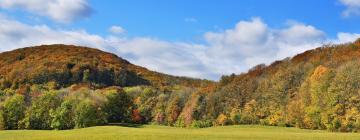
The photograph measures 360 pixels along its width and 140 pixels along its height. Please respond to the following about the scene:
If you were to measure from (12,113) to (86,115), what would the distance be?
14.1 m

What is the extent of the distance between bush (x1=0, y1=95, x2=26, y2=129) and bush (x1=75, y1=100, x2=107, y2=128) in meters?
11.7

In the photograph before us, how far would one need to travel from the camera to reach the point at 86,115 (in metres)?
96.4

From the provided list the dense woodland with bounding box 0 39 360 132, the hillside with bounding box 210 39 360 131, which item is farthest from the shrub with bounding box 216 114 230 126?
the hillside with bounding box 210 39 360 131

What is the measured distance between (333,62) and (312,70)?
364 cm

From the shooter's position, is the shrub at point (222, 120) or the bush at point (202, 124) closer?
the shrub at point (222, 120)

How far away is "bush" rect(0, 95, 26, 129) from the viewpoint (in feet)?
327

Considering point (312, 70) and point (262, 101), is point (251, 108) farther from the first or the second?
point (312, 70)

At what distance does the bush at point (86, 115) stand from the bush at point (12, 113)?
1173cm

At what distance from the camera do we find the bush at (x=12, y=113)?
99.6 meters

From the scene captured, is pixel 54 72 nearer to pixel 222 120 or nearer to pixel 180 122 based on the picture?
pixel 180 122

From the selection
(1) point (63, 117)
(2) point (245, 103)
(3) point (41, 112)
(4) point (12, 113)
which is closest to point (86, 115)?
(1) point (63, 117)

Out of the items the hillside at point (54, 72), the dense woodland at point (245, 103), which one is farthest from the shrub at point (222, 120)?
the hillside at point (54, 72)

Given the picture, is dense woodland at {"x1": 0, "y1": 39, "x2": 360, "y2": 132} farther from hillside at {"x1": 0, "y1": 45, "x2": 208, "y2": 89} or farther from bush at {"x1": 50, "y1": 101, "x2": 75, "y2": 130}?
hillside at {"x1": 0, "y1": 45, "x2": 208, "y2": 89}

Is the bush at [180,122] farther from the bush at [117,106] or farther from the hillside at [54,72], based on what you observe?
the hillside at [54,72]
